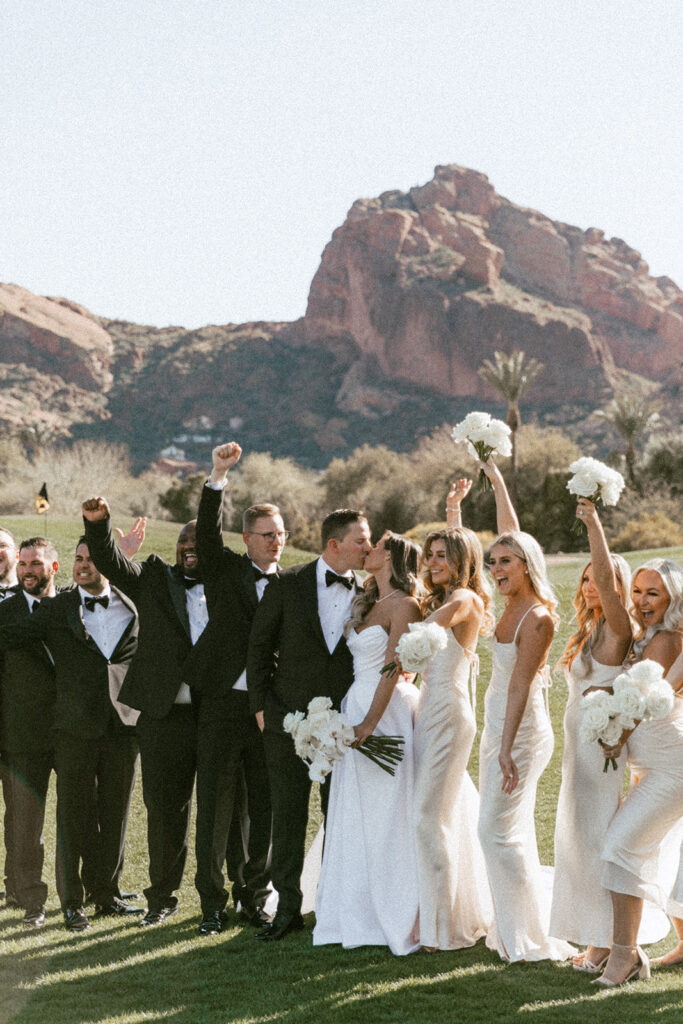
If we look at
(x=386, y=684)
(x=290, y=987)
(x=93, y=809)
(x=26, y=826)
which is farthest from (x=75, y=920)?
(x=386, y=684)

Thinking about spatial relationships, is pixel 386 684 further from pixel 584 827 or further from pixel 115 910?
pixel 115 910

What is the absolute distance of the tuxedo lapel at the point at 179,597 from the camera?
6879 mm

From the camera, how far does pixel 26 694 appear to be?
25.1 ft

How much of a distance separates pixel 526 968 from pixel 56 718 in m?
3.40

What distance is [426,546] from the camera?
247 inches

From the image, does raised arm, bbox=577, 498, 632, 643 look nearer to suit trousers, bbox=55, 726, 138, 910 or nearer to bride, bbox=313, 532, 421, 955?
bride, bbox=313, 532, 421, 955

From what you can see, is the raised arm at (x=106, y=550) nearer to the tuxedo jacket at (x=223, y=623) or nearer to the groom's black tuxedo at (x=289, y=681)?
the tuxedo jacket at (x=223, y=623)

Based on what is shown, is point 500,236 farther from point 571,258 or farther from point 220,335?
point 220,335

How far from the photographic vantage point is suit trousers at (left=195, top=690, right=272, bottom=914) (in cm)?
667

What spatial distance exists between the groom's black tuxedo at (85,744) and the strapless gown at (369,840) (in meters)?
1.78

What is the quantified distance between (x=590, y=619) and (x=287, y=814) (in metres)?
2.11

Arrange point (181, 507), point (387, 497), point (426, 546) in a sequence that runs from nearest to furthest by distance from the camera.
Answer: point (426, 546) < point (387, 497) < point (181, 507)

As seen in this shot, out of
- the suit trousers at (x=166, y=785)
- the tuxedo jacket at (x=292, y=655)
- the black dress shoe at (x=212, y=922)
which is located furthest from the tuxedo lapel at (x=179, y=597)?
the black dress shoe at (x=212, y=922)

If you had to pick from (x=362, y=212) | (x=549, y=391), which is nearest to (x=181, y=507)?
(x=549, y=391)
